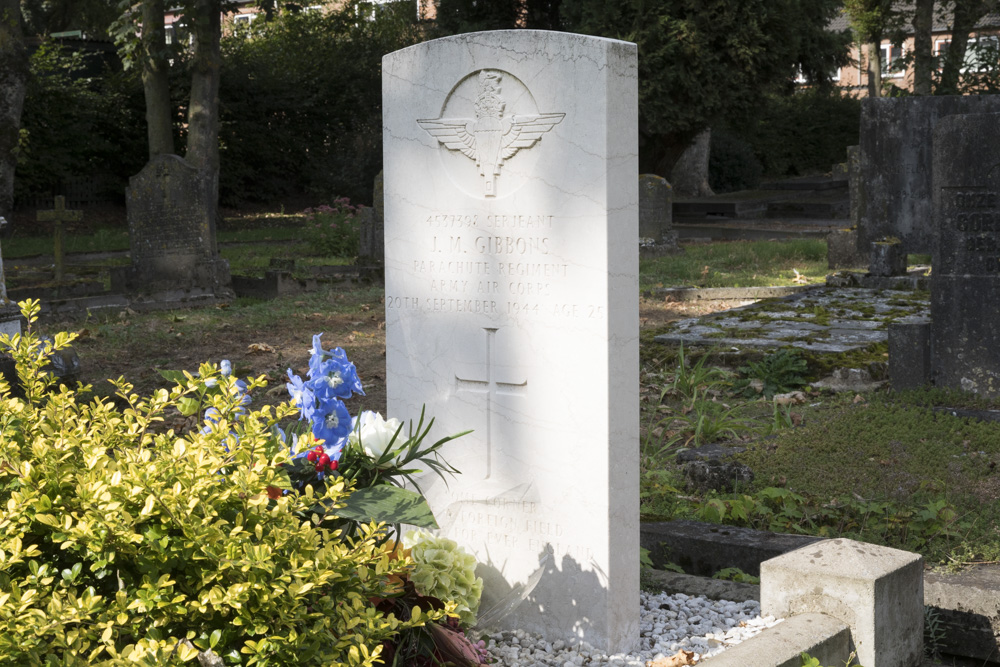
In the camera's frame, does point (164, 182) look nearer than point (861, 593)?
No

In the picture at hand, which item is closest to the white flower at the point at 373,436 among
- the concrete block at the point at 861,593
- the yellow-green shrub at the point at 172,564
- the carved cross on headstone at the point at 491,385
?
the carved cross on headstone at the point at 491,385

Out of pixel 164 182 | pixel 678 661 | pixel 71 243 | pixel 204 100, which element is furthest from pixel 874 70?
pixel 678 661

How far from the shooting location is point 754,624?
3.11 m

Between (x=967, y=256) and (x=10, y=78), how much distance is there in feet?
46.0

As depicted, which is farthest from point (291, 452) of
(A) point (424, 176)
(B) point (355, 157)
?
(B) point (355, 157)

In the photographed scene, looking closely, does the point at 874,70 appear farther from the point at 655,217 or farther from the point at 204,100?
the point at 204,100

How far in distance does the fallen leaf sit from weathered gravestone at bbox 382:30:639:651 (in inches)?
7.3

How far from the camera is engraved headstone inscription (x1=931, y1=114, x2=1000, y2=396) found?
611 cm

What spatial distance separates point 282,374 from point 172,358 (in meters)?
1.27

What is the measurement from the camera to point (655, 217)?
651 inches

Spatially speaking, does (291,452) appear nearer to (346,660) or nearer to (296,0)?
(346,660)

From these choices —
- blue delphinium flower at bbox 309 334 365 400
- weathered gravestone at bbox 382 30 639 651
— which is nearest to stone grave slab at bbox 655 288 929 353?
weathered gravestone at bbox 382 30 639 651

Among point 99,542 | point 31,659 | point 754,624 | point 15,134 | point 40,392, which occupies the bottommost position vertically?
point 754,624

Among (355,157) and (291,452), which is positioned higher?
(355,157)
